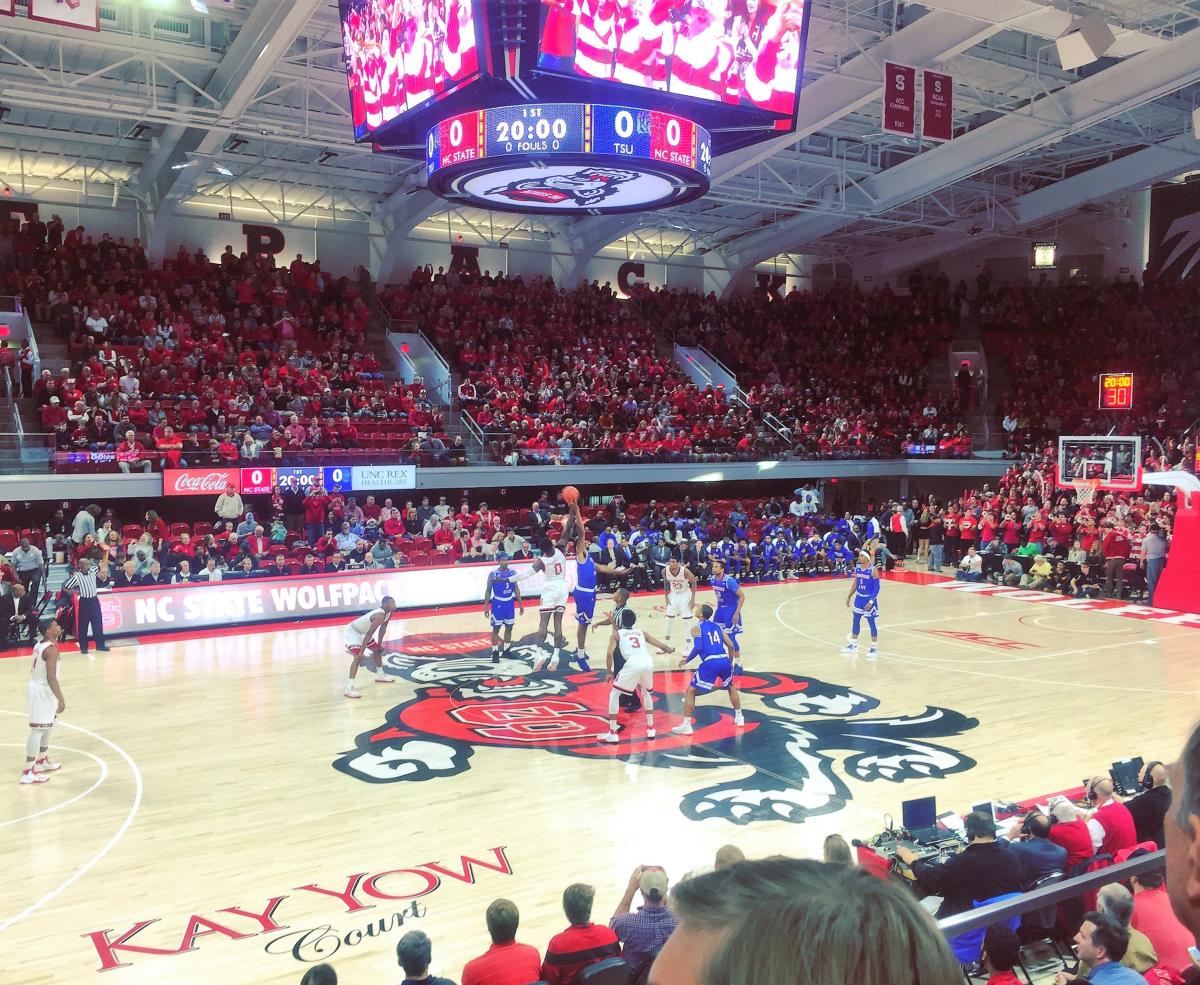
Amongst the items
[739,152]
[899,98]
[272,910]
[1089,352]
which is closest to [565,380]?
[739,152]

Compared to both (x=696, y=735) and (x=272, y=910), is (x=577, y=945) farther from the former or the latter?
(x=696, y=735)

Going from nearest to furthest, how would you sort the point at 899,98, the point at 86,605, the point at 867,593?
the point at 867,593
the point at 86,605
the point at 899,98

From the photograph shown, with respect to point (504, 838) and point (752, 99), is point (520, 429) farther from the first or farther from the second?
point (504, 838)

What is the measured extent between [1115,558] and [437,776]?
18623 millimetres

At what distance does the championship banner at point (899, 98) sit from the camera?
21484mm

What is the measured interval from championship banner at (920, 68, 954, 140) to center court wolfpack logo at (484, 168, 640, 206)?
344 inches

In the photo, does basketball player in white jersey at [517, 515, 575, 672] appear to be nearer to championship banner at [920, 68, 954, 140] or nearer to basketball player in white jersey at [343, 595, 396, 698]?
basketball player in white jersey at [343, 595, 396, 698]

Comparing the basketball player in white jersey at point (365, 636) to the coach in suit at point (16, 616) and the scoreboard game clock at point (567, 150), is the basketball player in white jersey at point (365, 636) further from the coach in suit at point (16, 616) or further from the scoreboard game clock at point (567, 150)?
the coach in suit at point (16, 616)

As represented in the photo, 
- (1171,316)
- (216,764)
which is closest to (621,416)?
(1171,316)

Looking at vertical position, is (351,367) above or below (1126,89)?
below

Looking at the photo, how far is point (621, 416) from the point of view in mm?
32531

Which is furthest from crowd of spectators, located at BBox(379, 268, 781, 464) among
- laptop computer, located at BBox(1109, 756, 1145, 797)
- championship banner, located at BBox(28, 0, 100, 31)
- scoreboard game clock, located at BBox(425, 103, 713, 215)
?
laptop computer, located at BBox(1109, 756, 1145, 797)

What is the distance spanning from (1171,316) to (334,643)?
31064 millimetres

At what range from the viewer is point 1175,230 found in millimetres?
37344
